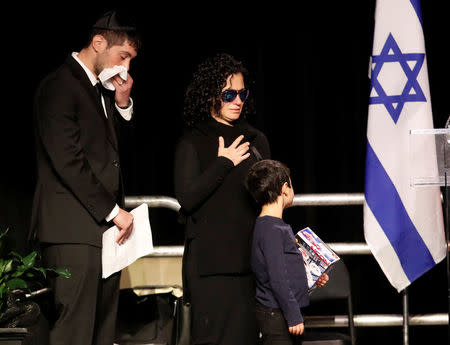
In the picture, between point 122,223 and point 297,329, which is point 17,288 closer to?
point 122,223

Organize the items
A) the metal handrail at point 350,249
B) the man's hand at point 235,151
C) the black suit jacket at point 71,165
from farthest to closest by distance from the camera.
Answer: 1. the metal handrail at point 350,249
2. the man's hand at point 235,151
3. the black suit jacket at point 71,165

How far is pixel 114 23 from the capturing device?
9.66 ft

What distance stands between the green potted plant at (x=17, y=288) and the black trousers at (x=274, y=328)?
81cm

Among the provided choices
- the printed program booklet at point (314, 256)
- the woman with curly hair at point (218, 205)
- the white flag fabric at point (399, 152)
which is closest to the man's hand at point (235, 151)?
the woman with curly hair at point (218, 205)

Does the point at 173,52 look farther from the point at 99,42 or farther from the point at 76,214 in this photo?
the point at 76,214

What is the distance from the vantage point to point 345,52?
4246mm

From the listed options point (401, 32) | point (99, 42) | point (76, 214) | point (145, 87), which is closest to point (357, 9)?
point (401, 32)

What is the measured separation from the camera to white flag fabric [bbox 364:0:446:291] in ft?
12.3

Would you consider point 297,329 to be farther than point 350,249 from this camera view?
No

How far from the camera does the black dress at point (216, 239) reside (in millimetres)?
2877

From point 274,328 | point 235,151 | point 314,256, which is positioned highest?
point 235,151

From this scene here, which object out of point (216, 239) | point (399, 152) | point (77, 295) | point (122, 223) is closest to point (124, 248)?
point (122, 223)

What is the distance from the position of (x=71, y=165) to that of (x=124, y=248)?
394mm

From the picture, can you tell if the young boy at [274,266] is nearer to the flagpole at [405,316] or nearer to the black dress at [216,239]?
the black dress at [216,239]
